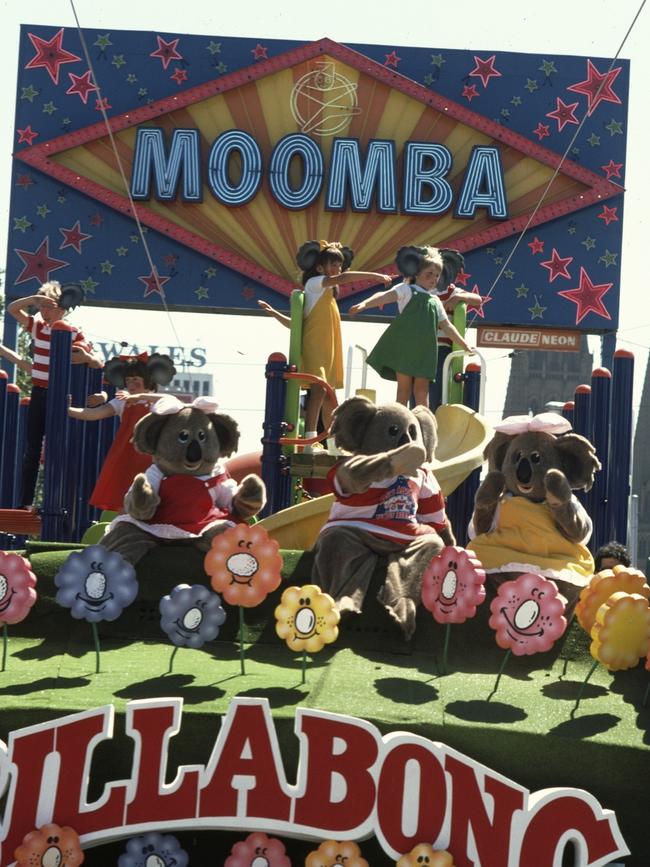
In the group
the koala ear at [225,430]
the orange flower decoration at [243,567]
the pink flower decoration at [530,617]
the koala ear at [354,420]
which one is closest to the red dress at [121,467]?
the koala ear at [225,430]

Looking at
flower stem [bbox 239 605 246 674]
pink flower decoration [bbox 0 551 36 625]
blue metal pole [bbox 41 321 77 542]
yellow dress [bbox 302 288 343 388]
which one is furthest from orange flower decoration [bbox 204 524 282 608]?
yellow dress [bbox 302 288 343 388]

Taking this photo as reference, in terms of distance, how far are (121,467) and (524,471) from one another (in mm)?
2476

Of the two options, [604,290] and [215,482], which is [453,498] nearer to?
[215,482]

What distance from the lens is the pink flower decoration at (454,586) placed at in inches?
202

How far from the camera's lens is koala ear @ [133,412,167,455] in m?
6.21

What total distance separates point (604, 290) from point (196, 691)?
487 inches

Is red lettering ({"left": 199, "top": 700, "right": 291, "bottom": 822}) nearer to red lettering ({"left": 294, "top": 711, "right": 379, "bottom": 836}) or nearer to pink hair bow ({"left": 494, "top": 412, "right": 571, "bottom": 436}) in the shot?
red lettering ({"left": 294, "top": 711, "right": 379, "bottom": 836})

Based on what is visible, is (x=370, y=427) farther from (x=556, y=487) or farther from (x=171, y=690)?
(x=171, y=690)

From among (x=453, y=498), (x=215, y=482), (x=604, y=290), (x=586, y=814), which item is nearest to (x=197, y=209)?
(x=604, y=290)

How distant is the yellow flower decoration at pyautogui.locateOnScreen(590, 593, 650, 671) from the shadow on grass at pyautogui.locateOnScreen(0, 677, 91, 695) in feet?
5.99

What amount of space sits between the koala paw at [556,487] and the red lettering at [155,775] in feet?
6.67

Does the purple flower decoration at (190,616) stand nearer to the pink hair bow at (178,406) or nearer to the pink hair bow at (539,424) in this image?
the pink hair bow at (178,406)

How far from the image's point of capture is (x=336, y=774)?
440 cm

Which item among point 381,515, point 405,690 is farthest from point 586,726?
point 381,515
